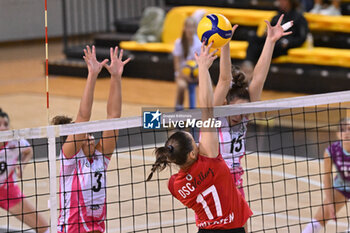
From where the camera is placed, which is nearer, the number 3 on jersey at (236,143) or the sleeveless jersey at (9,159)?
the number 3 on jersey at (236,143)

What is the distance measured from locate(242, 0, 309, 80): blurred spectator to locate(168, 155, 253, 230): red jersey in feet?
23.5

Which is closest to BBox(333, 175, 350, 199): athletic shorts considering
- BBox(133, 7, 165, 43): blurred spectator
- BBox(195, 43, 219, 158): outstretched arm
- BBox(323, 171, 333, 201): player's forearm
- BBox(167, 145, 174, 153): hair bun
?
BBox(323, 171, 333, 201): player's forearm

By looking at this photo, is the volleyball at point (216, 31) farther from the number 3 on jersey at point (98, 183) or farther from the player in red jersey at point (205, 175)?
the number 3 on jersey at point (98, 183)

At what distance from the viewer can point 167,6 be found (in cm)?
1706

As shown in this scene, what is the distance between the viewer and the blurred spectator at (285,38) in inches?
488

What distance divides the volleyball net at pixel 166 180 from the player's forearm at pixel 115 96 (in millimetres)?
176

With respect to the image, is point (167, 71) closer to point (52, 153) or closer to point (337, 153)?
point (337, 153)

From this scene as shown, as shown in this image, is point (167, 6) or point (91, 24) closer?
point (167, 6)

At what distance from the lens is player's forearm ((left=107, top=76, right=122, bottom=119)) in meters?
5.38

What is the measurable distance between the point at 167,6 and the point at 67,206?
39.9 ft

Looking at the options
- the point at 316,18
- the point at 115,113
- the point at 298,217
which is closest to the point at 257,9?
the point at 316,18

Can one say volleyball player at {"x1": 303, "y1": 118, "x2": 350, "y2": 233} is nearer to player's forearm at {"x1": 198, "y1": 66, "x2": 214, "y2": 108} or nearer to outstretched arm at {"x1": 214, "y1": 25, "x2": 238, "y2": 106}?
Result: outstretched arm at {"x1": 214, "y1": 25, "x2": 238, "y2": 106}

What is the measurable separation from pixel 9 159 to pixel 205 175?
126 inches

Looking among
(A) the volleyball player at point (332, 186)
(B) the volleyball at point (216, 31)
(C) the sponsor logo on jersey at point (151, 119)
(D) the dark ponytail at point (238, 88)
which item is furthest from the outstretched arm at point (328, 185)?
(C) the sponsor logo on jersey at point (151, 119)
